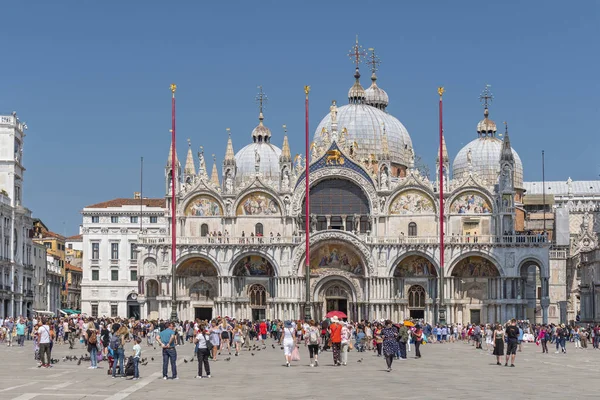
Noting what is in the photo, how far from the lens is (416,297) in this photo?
92.8 m

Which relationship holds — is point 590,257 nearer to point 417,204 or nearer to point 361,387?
point 417,204

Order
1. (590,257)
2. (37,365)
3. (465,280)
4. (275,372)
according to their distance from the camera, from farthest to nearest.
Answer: (590,257) < (465,280) < (37,365) < (275,372)

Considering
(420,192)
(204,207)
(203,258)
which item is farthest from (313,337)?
(204,207)

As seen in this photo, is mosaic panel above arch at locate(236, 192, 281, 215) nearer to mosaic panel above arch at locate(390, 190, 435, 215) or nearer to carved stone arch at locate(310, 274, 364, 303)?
carved stone arch at locate(310, 274, 364, 303)

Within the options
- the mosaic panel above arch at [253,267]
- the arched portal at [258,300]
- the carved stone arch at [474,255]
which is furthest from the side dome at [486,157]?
the arched portal at [258,300]

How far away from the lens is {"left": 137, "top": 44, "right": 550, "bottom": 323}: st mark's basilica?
91000 millimetres

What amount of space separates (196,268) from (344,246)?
12.3 m

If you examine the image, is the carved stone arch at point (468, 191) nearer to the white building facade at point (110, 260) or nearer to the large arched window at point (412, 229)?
the large arched window at point (412, 229)

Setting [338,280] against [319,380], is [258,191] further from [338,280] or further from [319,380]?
[319,380]

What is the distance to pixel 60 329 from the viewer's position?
225 feet

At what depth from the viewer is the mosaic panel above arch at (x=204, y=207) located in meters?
95.9

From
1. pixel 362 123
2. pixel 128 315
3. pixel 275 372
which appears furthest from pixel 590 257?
pixel 275 372

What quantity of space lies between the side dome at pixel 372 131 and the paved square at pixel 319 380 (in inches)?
2173

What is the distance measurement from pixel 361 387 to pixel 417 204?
6051 centimetres
